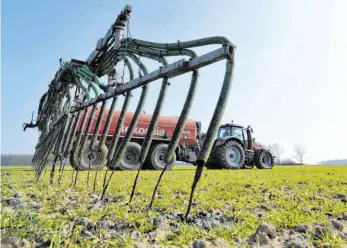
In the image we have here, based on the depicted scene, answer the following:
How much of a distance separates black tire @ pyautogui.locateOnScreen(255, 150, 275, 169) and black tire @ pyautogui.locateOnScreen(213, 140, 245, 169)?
8.12 feet

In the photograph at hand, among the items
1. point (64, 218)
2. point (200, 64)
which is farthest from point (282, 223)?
point (64, 218)

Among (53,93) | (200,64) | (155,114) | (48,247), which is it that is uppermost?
(53,93)

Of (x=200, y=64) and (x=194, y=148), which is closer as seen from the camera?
(x=200, y=64)

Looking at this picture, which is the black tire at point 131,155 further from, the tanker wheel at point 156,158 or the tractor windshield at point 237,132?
the tractor windshield at point 237,132

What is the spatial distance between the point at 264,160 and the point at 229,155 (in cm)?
373

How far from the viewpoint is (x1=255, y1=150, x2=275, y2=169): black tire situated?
17.2 meters

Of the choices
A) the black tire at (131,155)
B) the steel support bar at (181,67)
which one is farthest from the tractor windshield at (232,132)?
the steel support bar at (181,67)

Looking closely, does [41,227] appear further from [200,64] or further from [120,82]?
[120,82]

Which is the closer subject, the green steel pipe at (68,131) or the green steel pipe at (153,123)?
the green steel pipe at (153,123)

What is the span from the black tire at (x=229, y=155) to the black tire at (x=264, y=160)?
2.47m

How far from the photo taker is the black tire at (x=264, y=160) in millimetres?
17219

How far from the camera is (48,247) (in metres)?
1.77

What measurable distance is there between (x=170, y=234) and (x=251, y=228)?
0.72 metres

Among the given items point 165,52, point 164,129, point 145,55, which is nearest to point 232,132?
point 164,129
